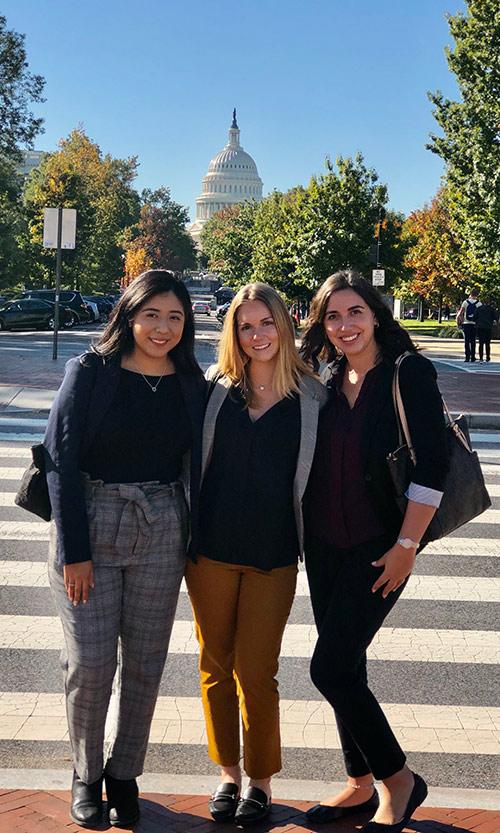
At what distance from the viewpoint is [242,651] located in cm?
375

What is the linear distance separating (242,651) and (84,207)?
189 feet

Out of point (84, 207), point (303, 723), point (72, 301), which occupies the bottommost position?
point (303, 723)

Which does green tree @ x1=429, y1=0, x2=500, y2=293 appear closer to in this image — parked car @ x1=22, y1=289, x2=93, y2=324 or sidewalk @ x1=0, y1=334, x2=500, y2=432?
sidewalk @ x1=0, y1=334, x2=500, y2=432

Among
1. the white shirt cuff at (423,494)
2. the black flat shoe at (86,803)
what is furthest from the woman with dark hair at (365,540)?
the black flat shoe at (86,803)

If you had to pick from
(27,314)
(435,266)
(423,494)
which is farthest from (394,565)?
(435,266)

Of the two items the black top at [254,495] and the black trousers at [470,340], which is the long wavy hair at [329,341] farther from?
the black trousers at [470,340]

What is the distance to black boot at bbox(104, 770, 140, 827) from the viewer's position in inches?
143

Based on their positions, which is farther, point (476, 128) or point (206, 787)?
point (476, 128)

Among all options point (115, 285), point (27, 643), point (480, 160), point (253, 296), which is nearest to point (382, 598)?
point (253, 296)

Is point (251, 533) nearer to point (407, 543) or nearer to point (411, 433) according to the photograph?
point (407, 543)

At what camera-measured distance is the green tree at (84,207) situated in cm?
5850

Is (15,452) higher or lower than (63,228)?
lower

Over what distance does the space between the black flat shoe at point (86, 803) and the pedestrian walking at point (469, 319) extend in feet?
75.3

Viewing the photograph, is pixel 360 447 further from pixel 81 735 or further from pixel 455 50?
pixel 455 50
